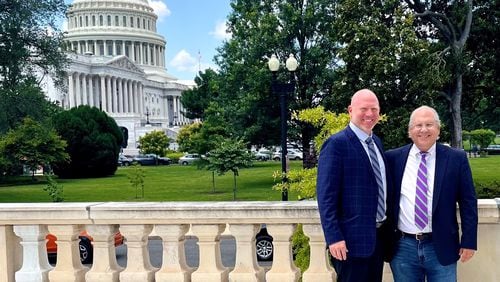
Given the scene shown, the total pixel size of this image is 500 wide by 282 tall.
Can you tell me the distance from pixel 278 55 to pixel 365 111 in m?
31.3

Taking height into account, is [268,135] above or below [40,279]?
above

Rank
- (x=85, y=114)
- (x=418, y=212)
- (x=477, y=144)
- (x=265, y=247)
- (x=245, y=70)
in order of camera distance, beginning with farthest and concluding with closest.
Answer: (x=477, y=144) < (x=85, y=114) < (x=245, y=70) < (x=265, y=247) < (x=418, y=212)

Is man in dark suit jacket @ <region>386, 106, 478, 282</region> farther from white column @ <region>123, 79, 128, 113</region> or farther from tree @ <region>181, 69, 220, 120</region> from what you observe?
white column @ <region>123, 79, 128, 113</region>

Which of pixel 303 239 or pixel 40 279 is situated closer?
pixel 40 279

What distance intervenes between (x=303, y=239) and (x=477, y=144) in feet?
237

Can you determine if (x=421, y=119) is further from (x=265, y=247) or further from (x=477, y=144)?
(x=477, y=144)

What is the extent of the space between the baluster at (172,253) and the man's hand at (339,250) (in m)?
1.68

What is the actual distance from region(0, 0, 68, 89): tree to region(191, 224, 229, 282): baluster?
24.8m

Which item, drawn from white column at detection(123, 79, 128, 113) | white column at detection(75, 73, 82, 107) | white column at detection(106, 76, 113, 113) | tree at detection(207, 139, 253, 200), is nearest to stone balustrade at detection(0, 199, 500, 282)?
tree at detection(207, 139, 253, 200)

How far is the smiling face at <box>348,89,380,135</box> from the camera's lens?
174 inches

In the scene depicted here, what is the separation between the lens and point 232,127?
1426 inches

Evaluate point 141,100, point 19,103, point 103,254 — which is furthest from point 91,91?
point 103,254

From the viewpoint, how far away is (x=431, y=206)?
4.37 m

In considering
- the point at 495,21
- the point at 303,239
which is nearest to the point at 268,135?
the point at 495,21
